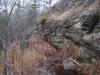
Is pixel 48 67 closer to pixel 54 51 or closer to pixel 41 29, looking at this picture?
pixel 54 51

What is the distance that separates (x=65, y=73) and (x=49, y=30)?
4168 mm

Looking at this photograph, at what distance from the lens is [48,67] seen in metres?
7.58

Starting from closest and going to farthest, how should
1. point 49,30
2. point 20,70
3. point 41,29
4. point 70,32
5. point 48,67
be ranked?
1. point 20,70
2. point 48,67
3. point 70,32
4. point 49,30
5. point 41,29

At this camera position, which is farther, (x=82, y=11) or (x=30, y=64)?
(x=82, y=11)

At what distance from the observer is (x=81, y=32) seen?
7.84 m

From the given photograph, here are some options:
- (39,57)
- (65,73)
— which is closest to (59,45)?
(39,57)

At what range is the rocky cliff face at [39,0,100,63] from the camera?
23.4ft

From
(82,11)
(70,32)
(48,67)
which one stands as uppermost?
(82,11)

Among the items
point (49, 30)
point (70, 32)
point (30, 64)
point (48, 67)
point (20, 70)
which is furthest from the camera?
point (49, 30)

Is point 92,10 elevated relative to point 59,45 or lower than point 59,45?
elevated

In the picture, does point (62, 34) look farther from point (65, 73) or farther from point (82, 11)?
point (65, 73)

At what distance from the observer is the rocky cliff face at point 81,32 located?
280 inches

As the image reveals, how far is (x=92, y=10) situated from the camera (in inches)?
311

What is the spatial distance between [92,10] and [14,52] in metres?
3.27
